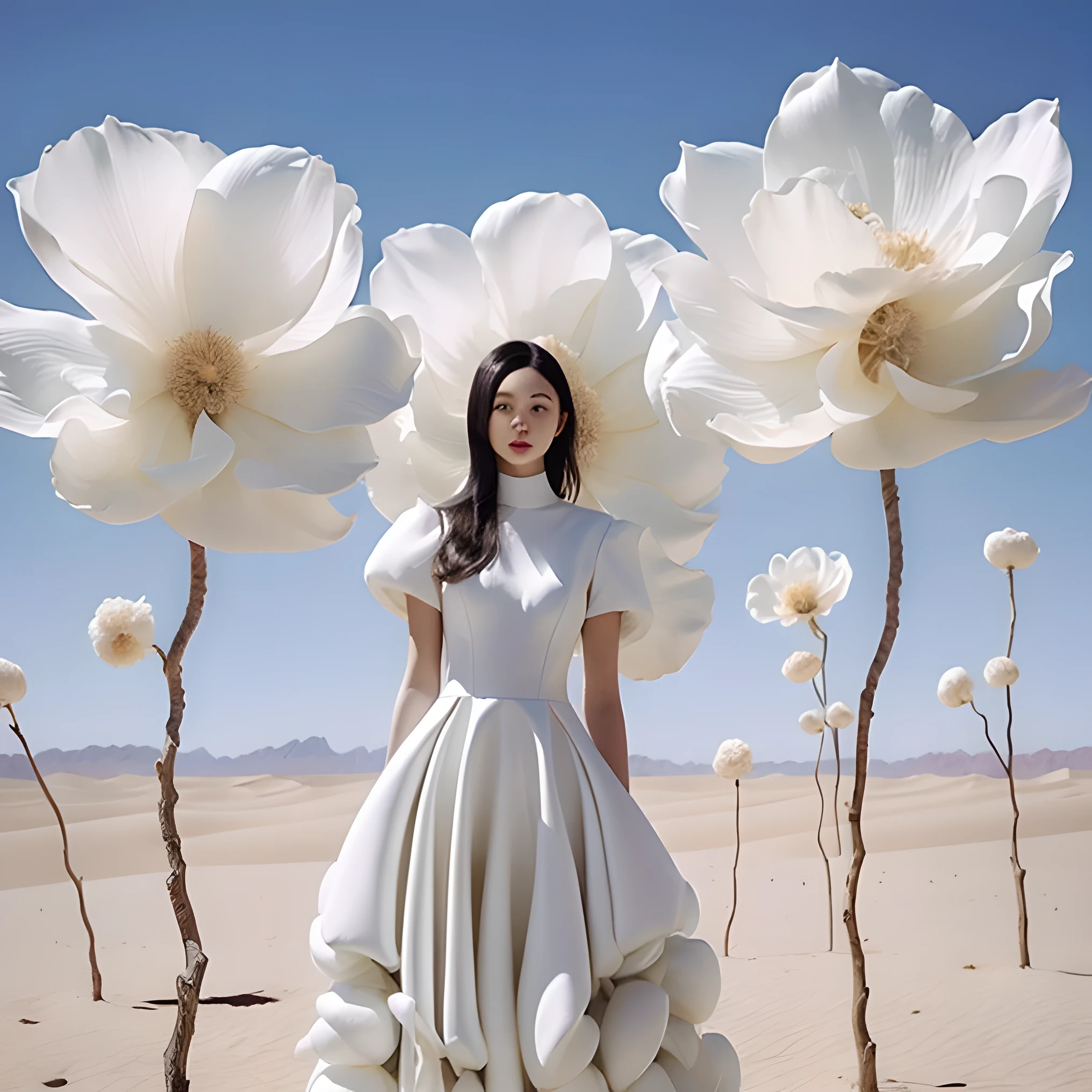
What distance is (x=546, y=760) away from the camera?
1466 millimetres

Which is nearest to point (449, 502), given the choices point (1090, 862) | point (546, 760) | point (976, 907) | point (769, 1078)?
point (546, 760)

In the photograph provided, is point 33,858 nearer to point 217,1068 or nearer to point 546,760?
point 217,1068

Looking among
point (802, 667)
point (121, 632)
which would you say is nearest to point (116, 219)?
point (121, 632)

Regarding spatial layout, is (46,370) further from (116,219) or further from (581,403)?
(581,403)

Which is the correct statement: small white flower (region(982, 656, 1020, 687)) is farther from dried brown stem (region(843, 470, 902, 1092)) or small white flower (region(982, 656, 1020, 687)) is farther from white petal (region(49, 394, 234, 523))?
white petal (region(49, 394, 234, 523))

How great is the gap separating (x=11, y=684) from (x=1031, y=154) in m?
2.80

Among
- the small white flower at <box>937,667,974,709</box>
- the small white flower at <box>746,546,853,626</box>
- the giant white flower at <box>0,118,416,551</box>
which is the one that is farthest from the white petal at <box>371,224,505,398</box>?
the small white flower at <box>937,667,974,709</box>

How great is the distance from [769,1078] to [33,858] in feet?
19.9

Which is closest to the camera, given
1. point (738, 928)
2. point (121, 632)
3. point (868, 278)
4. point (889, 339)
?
point (868, 278)

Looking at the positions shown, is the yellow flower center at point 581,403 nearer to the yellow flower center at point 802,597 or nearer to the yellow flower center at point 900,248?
the yellow flower center at point 900,248

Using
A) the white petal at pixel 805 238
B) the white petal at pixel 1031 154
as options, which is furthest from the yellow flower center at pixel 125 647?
the white petal at pixel 1031 154

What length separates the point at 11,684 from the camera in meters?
2.93

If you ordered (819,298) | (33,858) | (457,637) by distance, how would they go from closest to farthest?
(819,298) < (457,637) < (33,858)

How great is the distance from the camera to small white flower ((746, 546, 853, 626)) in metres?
2.72
